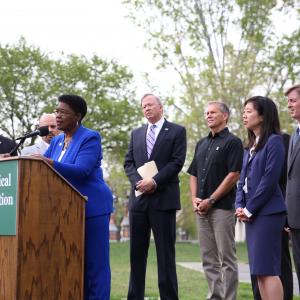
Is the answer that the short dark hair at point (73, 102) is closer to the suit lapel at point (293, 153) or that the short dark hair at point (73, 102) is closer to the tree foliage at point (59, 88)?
the suit lapel at point (293, 153)

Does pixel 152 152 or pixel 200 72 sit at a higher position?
pixel 200 72

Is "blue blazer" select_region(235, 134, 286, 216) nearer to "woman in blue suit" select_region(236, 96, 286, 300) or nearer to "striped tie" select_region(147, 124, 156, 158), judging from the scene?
"woman in blue suit" select_region(236, 96, 286, 300)

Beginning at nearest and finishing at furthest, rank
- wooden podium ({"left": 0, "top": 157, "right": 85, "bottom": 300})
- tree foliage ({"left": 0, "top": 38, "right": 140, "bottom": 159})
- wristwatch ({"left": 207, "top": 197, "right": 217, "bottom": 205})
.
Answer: wooden podium ({"left": 0, "top": 157, "right": 85, "bottom": 300})
wristwatch ({"left": 207, "top": 197, "right": 217, "bottom": 205})
tree foliage ({"left": 0, "top": 38, "right": 140, "bottom": 159})

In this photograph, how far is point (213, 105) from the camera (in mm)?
8617

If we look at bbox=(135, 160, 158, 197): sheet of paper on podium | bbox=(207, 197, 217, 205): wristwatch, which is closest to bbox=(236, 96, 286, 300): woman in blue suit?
bbox=(207, 197, 217, 205): wristwatch

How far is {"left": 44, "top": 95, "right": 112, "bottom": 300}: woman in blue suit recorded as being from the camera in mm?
6562

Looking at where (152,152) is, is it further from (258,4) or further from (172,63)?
(172,63)

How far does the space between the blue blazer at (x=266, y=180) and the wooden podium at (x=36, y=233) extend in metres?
1.79

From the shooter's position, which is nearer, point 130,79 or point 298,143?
point 298,143

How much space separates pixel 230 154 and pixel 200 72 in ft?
73.9

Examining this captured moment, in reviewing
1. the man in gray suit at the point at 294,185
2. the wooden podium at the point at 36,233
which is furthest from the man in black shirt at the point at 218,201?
the wooden podium at the point at 36,233

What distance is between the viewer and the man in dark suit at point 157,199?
8.14 m

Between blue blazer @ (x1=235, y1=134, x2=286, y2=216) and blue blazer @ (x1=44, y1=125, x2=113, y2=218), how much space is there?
1.35 meters

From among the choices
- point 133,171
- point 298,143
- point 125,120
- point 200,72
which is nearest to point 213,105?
point 133,171
